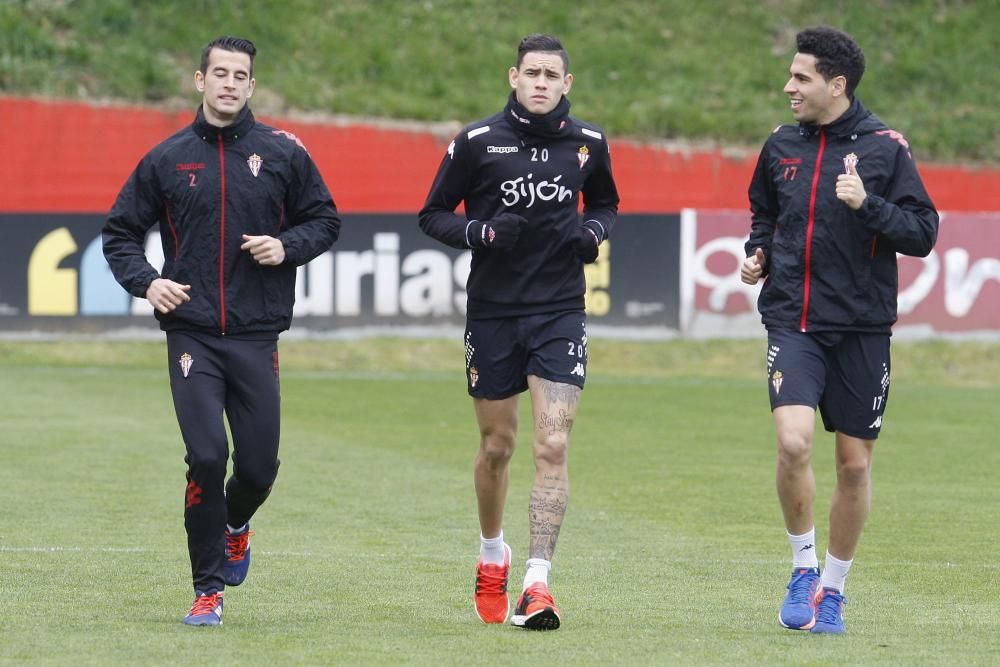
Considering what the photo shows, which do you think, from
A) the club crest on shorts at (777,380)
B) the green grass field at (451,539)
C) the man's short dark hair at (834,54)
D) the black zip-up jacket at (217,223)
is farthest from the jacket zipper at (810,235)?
the black zip-up jacket at (217,223)

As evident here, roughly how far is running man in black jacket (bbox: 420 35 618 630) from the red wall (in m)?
15.6

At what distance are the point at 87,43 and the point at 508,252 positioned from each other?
21.2m

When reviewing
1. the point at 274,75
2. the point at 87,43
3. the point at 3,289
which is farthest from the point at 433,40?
the point at 3,289

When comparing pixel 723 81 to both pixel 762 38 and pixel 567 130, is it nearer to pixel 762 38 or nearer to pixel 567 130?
pixel 762 38

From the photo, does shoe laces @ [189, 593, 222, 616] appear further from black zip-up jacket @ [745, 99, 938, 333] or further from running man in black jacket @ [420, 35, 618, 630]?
black zip-up jacket @ [745, 99, 938, 333]

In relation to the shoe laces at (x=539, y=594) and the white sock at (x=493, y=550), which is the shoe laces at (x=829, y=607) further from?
the white sock at (x=493, y=550)

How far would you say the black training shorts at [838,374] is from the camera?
7062 millimetres

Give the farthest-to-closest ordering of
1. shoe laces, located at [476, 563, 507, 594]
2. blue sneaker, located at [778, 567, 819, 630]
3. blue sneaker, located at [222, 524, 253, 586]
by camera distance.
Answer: blue sneaker, located at [222, 524, 253, 586] → shoe laces, located at [476, 563, 507, 594] → blue sneaker, located at [778, 567, 819, 630]

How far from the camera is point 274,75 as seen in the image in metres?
27.5

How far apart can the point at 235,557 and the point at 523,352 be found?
1436mm

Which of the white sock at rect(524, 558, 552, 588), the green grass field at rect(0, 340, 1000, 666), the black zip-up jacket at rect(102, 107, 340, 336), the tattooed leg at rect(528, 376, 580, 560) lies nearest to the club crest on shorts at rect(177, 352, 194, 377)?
the black zip-up jacket at rect(102, 107, 340, 336)

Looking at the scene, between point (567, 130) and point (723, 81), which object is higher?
point (567, 130)

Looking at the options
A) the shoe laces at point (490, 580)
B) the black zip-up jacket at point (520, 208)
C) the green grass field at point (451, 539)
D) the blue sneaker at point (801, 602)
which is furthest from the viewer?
the black zip-up jacket at point (520, 208)

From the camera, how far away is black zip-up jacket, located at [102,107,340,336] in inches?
276
